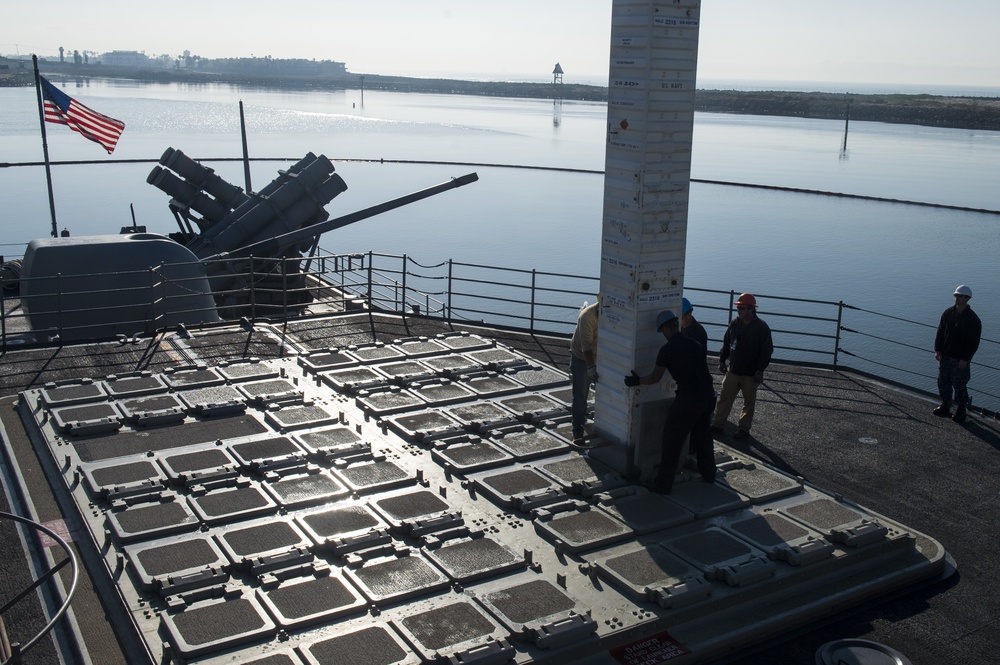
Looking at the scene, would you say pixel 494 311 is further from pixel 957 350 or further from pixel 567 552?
pixel 567 552

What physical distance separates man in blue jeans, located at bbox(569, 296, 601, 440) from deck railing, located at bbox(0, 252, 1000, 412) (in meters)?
2.39

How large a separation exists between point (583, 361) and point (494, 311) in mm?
23157

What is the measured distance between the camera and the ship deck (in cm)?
625

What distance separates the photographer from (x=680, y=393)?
8438 millimetres

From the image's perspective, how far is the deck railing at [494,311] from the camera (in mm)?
14742

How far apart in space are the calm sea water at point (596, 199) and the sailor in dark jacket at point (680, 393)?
628 inches

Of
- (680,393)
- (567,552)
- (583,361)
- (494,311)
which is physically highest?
(680,393)

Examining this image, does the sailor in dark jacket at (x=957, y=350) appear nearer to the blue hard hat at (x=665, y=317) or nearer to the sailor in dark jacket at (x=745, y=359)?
the sailor in dark jacket at (x=745, y=359)

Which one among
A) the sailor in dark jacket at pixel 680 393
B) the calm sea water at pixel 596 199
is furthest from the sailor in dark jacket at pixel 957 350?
the calm sea water at pixel 596 199

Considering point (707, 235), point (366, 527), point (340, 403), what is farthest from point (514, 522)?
point (707, 235)

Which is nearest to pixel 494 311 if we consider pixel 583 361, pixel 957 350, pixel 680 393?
pixel 957 350

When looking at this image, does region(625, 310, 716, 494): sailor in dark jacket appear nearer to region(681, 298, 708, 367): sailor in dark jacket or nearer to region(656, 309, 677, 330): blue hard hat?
region(656, 309, 677, 330): blue hard hat

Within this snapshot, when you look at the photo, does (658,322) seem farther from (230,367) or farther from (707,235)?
(707,235)

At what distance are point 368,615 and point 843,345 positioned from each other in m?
26.6
